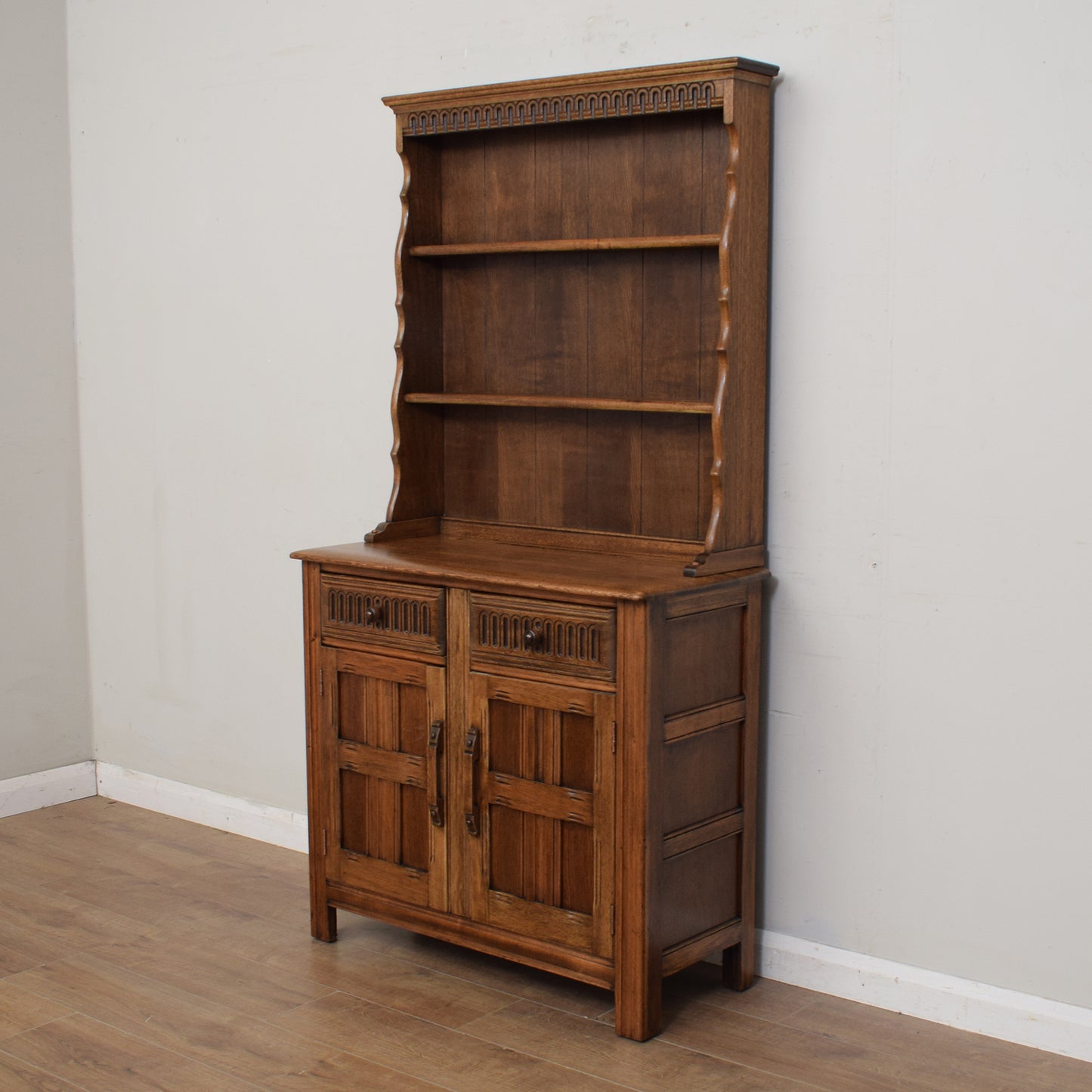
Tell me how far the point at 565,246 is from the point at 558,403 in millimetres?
394

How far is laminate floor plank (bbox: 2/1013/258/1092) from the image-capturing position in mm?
3010

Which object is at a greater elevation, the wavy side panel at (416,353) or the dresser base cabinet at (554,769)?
the wavy side panel at (416,353)

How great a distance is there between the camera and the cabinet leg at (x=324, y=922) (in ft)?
12.4

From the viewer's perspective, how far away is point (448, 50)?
13.0 ft

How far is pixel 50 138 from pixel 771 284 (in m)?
2.87

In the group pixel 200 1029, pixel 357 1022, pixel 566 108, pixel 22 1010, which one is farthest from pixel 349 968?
pixel 566 108

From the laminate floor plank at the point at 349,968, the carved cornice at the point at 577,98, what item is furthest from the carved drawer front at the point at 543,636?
the carved cornice at the point at 577,98

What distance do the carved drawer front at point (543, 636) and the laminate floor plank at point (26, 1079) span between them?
1.30 meters

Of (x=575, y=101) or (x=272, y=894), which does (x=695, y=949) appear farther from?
(x=575, y=101)

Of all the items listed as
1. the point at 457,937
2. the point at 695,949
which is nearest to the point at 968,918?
the point at 695,949

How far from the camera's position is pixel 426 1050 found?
3.16 metres

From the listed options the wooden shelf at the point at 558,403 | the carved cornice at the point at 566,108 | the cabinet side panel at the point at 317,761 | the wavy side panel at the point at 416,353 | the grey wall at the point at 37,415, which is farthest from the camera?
the grey wall at the point at 37,415

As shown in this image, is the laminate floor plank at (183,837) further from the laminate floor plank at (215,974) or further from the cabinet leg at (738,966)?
the cabinet leg at (738,966)

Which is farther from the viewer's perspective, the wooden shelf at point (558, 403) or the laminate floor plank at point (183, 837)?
the laminate floor plank at point (183, 837)
